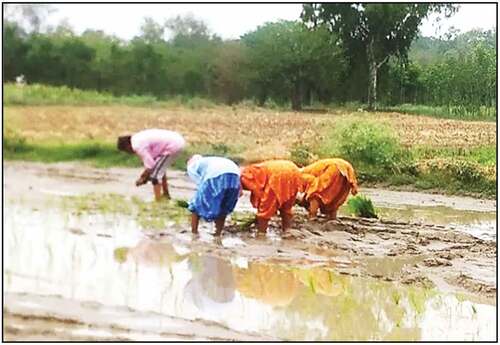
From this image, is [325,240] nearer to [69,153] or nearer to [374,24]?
[374,24]

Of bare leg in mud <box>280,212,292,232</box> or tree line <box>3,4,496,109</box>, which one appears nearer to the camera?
tree line <box>3,4,496,109</box>

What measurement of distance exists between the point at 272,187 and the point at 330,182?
0.88ft

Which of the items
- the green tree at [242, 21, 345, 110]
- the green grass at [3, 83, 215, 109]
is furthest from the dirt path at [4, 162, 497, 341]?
the green tree at [242, 21, 345, 110]

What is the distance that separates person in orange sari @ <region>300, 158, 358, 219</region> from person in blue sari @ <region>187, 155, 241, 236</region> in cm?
32

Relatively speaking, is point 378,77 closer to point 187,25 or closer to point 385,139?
point 385,139

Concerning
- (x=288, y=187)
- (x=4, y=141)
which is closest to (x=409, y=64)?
(x=288, y=187)

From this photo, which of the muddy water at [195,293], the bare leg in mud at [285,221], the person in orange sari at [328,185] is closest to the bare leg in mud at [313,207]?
the person in orange sari at [328,185]

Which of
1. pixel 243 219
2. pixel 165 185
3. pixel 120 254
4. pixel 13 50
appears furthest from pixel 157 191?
pixel 13 50

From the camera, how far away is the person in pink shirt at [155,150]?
4297 millimetres

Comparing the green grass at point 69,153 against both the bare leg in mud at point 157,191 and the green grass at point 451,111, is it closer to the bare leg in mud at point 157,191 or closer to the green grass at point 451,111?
the bare leg in mud at point 157,191

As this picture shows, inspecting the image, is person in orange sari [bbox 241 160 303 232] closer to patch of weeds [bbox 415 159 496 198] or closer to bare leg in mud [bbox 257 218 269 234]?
bare leg in mud [bbox 257 218 269 234]

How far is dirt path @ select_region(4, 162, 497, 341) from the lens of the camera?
Answer: 4.11 m

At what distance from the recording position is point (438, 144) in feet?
13.8

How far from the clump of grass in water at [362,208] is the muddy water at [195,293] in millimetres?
249
